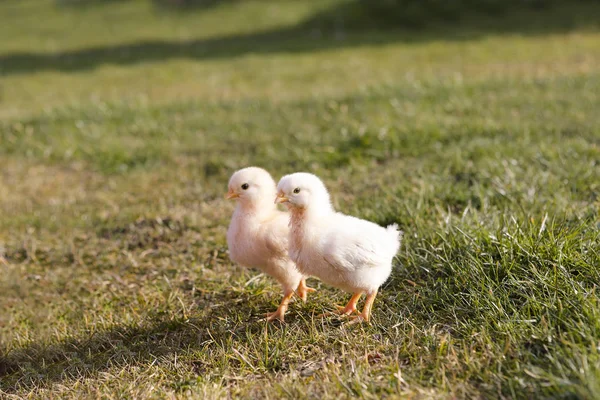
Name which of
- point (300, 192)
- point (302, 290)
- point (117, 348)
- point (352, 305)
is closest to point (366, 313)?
point (352, 305)

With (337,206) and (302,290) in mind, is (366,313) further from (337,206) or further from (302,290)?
(337,206)

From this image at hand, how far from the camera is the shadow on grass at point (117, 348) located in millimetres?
3393

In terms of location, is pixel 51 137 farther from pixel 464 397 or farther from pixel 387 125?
pixel 464 397

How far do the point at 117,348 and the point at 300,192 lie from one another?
1.39 metres

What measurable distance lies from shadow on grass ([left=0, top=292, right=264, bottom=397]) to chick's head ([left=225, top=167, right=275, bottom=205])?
0.71 metres

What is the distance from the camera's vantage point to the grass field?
3008 mm

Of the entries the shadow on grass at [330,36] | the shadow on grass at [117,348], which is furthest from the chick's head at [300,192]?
the shadow on grass at [330,36]

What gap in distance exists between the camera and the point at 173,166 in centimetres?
676

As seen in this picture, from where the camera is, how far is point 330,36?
1486 centimetres

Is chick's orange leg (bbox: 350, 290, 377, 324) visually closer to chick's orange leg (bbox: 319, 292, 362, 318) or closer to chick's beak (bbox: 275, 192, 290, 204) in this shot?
chick's orange leg (bbox: 319, 292, 362, 318)

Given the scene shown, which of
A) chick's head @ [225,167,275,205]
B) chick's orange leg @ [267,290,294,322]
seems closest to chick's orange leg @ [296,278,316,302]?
chick's orange leg @ [267,290,294,322]

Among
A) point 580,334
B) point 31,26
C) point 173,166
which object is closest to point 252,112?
point 173,166

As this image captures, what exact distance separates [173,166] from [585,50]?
27.2ft

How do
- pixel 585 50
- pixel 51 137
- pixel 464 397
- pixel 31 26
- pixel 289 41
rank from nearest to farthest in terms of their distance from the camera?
pixel 464 397 → pixel 51 137 → pixel 585 50 → pixel 289 41 → pixel 31 26
